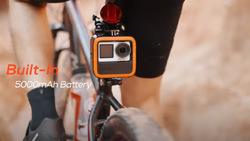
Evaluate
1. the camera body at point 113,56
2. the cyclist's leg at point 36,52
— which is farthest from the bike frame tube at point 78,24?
the camera body at point 113,56

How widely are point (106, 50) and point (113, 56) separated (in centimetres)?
3

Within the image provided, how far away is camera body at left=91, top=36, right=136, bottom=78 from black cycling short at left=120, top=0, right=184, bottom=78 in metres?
0.19

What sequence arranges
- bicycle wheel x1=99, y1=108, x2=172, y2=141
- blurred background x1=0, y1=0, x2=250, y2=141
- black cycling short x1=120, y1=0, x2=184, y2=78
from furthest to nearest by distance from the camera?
blurred background x1=0, y1=0, x2=250, y2=141 < black cycling short x1=120, y1=0, x2=184, y2=78 < bicycle wheel x1=99, y1=108, x2=172, y2=141

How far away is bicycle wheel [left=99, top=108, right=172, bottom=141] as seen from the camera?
550 millimetres

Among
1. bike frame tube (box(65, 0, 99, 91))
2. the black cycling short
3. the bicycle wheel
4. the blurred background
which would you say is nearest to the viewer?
the bicycle wheel

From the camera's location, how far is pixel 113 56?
656 millimetres

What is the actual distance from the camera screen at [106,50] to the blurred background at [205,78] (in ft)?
1.83

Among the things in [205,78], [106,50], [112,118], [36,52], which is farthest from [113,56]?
[205,78]

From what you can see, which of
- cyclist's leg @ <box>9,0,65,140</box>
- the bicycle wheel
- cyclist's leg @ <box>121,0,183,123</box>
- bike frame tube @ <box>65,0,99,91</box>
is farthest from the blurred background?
the bicycle wheel

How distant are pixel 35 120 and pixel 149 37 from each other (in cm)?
46

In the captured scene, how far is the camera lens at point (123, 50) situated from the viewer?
65 cm

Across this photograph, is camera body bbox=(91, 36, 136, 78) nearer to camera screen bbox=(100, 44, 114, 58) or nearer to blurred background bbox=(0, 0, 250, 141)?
camera screen bbox=(100, 44, 114, 58)

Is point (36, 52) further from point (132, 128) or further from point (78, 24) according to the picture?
point (132, 128)

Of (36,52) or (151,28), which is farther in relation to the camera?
(36,52)
